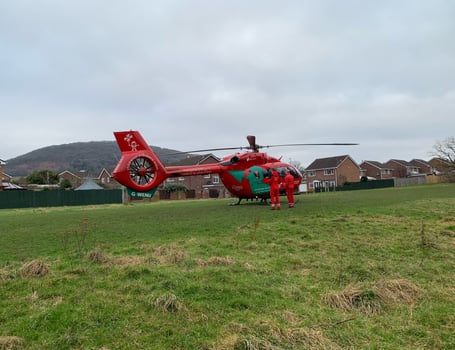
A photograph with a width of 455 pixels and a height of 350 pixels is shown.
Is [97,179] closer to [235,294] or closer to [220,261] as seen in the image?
[220,261]

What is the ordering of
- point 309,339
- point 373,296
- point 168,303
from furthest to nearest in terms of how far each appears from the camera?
point 373,296 < point 168,303 < point 309,339

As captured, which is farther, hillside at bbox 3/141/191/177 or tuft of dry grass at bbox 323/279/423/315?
hillside at bbox 3/141/191/177

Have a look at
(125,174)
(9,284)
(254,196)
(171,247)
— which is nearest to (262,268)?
(171,247)

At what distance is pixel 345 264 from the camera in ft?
18.8

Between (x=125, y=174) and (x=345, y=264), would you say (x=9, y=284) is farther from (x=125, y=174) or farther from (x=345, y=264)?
(x=125, y=174)

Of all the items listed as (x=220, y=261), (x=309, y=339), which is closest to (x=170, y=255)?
(x=220, y=261)

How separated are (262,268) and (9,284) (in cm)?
361

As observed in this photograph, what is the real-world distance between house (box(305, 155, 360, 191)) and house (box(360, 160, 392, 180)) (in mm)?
14159

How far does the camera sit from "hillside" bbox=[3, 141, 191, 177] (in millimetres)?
137750

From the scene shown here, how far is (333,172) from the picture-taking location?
2923 inches

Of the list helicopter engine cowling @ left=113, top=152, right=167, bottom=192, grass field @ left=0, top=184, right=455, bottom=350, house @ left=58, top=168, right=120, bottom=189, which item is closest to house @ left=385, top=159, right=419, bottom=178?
house @ left=58, top=168, right=120, bottom=189

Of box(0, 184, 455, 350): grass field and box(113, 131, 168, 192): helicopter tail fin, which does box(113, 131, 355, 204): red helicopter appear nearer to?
box(113, 131, 168, 192): helicopter tail fin

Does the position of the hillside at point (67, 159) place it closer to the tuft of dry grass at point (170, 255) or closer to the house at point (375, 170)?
the house at point (375, 170)

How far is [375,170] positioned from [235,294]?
92872 mm
